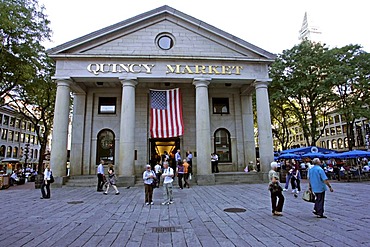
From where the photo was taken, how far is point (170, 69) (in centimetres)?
1762

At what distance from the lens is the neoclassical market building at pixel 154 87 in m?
17.0

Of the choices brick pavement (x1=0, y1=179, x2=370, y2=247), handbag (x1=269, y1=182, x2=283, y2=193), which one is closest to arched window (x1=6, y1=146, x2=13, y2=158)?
brick pavement (x1=0, y1=179, x2=370, y2=247)

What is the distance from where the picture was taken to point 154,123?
17.3 m

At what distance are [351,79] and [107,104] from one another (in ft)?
79.5

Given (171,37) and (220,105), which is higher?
(171,37)

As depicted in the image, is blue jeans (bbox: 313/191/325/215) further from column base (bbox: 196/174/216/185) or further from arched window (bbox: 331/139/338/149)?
arched window (bbox: 331/139/338/149)

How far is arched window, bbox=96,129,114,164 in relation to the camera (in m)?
19.8

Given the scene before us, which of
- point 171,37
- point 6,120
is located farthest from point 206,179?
point 6,120

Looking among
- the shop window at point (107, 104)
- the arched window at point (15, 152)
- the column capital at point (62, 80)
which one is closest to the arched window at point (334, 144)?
the shop window at point (107, 104)

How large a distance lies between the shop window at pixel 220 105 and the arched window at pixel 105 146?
926cm

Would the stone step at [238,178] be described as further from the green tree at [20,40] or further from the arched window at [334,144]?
the arched window at [334,144]

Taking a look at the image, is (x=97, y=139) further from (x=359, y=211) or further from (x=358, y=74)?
(x=358, y=74)

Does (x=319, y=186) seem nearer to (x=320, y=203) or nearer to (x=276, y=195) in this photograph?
(x=320, y=203)

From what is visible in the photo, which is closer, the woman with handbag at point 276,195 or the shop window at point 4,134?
the woman with handbag at point 276,195
